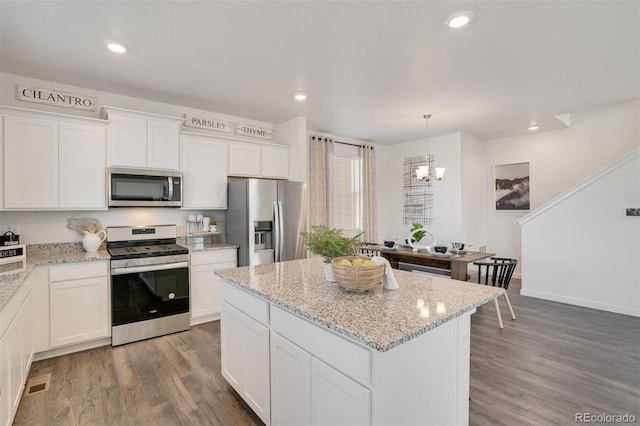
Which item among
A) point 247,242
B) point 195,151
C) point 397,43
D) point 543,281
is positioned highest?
point 397,43

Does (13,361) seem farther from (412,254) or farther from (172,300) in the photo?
(412,254)

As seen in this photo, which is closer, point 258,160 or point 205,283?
point 205,283

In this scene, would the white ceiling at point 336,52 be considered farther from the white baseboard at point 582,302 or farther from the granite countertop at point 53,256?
the white baseboard at point 582,302

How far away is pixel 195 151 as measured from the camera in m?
3.87

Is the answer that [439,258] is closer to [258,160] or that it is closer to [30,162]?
[258,160]

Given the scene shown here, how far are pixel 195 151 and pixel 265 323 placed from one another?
2728 millimetres

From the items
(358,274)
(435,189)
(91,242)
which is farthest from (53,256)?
(435,189)

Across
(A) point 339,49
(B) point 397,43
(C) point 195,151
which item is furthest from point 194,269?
(B) point 397,43

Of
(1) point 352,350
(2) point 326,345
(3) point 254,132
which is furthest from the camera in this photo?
(3) point 254,132

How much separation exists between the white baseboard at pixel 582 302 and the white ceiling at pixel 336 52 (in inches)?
101

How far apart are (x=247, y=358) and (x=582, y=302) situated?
4.57 metres

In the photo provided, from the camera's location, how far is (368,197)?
20.2 ft

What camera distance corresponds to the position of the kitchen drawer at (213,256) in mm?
3664

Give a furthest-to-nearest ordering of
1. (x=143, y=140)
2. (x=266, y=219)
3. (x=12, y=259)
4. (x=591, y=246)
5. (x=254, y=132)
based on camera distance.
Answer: (x=254, y=132), (x=591, y=246), (x=266, y=219), (x=143, y=140), (x=12, y=259)
